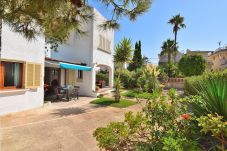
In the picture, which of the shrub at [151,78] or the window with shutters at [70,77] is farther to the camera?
the shrub at [151,78]

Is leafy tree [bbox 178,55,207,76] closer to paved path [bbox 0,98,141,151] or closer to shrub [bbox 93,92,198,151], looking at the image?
paved path [bbox 0,98,141,151]

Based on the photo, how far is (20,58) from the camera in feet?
46.8

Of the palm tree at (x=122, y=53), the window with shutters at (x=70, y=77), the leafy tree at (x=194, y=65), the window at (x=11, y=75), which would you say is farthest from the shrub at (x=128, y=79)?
the window at (x=11, y=75)

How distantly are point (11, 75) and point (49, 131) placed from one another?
6337 millimetres

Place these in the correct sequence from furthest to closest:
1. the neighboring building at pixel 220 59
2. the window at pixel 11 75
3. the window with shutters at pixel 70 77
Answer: the neighboring building at pixel 220 59 → the window with shutters at pixel 70 77 → the window at pixel 11 75

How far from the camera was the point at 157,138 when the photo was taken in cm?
465

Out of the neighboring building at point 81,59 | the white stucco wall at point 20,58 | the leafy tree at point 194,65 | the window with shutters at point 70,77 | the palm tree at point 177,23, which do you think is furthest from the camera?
the palm tree at point 177,23

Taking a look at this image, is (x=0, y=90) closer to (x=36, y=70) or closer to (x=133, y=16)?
(x=36, y=70)

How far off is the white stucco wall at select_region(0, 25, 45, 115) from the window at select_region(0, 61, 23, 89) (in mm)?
565

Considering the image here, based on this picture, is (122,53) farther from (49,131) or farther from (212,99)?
(212,99)

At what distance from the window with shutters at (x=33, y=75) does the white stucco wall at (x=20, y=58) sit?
39 centimetres

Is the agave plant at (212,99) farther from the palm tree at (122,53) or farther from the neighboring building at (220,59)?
the neighboring building at (220,59)

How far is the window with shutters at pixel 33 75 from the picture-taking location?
1497 centimetres

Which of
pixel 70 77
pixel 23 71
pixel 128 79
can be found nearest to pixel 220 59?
pixel 128 79
